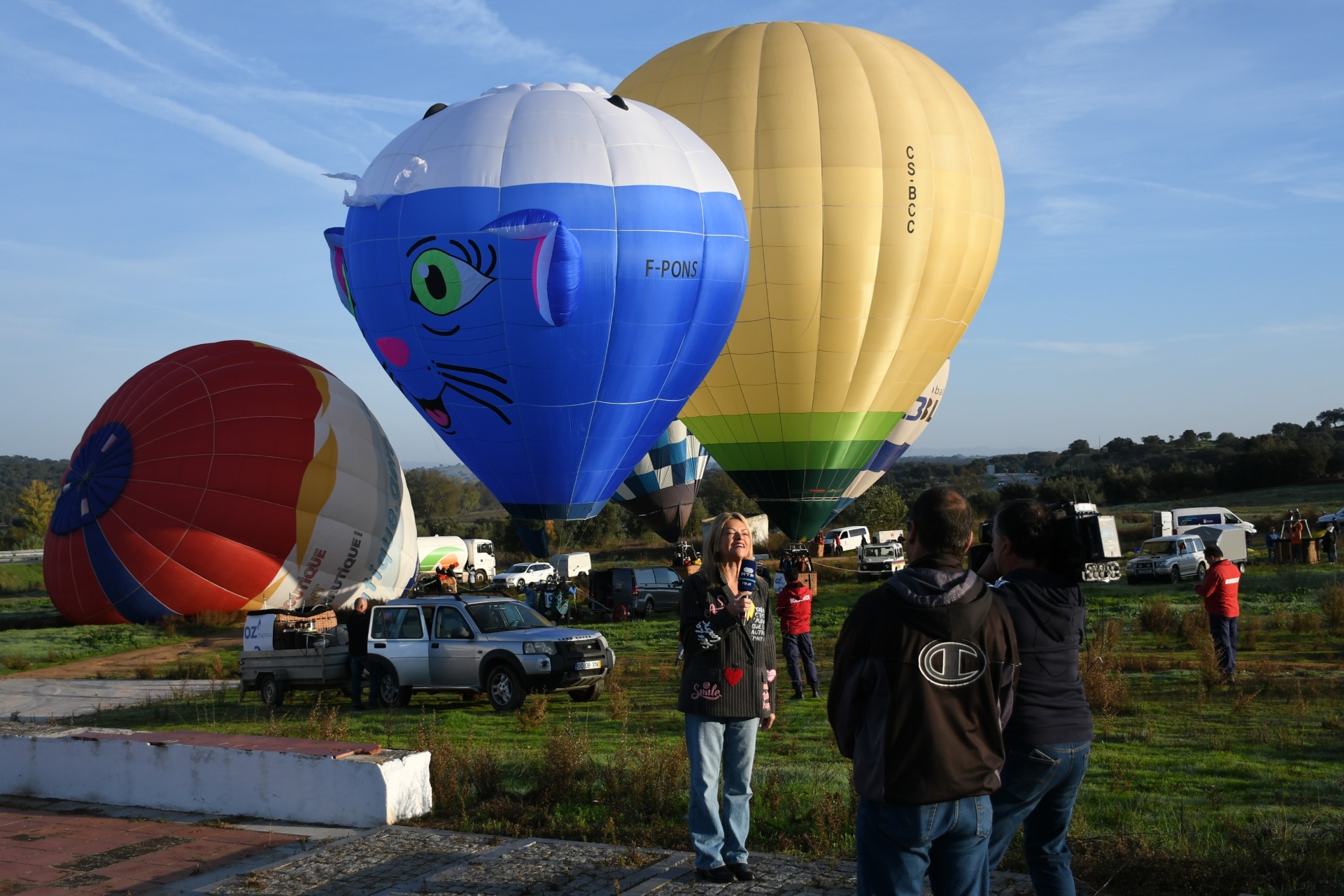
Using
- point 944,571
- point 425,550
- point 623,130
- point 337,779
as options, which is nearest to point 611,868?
point 337,779

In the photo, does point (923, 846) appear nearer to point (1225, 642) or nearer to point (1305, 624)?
point (1225, 642)

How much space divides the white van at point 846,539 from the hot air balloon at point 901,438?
584 inches

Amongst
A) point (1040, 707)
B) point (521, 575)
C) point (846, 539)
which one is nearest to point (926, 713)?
point (1040, 707)

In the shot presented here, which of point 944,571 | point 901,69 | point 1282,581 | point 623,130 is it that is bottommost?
point 1282,581

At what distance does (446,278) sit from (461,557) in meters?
26.9

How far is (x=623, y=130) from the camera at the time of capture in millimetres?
19266

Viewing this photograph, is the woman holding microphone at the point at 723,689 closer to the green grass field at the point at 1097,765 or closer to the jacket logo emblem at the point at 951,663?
the green grass field at the point at 1097,765

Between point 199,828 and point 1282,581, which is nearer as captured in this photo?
point 199,828

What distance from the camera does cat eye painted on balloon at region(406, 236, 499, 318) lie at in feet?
59.6

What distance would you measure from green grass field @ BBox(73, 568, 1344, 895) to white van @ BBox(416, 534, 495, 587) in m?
25.9

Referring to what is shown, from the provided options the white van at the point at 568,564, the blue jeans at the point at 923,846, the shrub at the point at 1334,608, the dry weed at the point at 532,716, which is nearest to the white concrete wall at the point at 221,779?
the dry weed at the point at 532,716

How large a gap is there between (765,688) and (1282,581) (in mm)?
23585

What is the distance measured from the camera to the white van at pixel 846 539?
4944 cm

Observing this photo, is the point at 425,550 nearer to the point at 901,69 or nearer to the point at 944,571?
the point at 901,69
